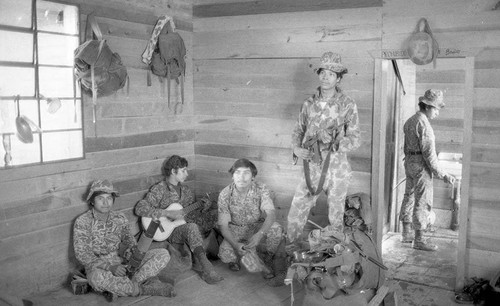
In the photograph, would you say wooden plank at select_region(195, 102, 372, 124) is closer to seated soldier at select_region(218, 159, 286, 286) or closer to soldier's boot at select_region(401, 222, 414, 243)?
seated soldier at select_region(218, 159, 286, 286)

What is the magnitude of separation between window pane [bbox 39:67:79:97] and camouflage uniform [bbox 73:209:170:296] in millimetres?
1174

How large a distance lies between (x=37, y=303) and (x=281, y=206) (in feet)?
9.04

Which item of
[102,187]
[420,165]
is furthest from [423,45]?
[102,187]

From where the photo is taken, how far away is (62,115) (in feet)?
18.7

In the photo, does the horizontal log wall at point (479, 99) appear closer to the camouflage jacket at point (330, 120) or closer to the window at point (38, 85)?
the camouflage jacket at point (330, 120)

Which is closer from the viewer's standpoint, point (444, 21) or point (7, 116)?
point (7, 116)

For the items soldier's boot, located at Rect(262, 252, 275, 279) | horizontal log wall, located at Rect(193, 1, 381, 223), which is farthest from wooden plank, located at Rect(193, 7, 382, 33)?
soldier's boot, located at Rect(262, 252, 275, 279)

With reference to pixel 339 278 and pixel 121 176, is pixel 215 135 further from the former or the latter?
pixel 339 278

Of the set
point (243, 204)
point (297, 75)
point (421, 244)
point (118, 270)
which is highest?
point (297, 75)

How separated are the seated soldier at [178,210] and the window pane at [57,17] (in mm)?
1808

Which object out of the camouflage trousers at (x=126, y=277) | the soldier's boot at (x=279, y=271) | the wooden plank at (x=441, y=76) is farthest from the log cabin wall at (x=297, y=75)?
the wooden plank at (x=441, y=76)

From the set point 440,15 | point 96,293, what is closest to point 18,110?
point 96,293

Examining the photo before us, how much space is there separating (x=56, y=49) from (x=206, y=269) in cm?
259

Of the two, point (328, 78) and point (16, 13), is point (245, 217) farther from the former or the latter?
point (16, 13)
